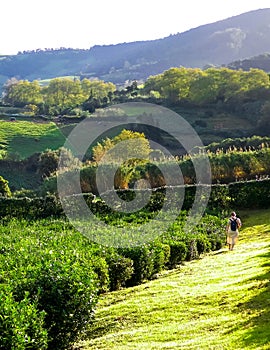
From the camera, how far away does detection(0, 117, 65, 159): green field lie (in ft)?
244

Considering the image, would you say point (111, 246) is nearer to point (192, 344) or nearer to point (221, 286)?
point (221, 286)

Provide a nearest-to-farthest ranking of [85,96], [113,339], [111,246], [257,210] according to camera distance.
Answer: [113,339] → [111,246] → [257,210] → [85,96]

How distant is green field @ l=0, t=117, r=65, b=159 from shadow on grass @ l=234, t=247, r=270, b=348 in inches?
2329

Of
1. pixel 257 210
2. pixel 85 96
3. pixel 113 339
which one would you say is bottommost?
pixel 257 210

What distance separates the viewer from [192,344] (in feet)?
31.6

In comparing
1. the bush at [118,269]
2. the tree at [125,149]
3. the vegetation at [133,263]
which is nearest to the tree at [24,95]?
the vegetation at [133,263]

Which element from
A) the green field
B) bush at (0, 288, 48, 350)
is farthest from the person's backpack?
the green field

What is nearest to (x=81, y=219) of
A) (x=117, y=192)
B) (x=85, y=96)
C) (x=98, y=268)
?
(x=117, y=192)

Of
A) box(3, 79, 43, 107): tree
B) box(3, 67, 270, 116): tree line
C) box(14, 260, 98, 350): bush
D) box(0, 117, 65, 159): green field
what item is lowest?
box(14, 260, 98, 350): bush

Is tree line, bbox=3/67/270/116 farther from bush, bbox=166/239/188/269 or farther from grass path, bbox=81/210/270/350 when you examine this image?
grass path, bbox=81/210/270/350

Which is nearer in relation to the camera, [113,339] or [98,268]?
[113,339]

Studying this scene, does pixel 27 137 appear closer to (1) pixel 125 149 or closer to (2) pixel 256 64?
(1) pixel 125 149

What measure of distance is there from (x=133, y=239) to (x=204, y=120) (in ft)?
224

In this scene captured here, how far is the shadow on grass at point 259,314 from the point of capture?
873 centimetres
